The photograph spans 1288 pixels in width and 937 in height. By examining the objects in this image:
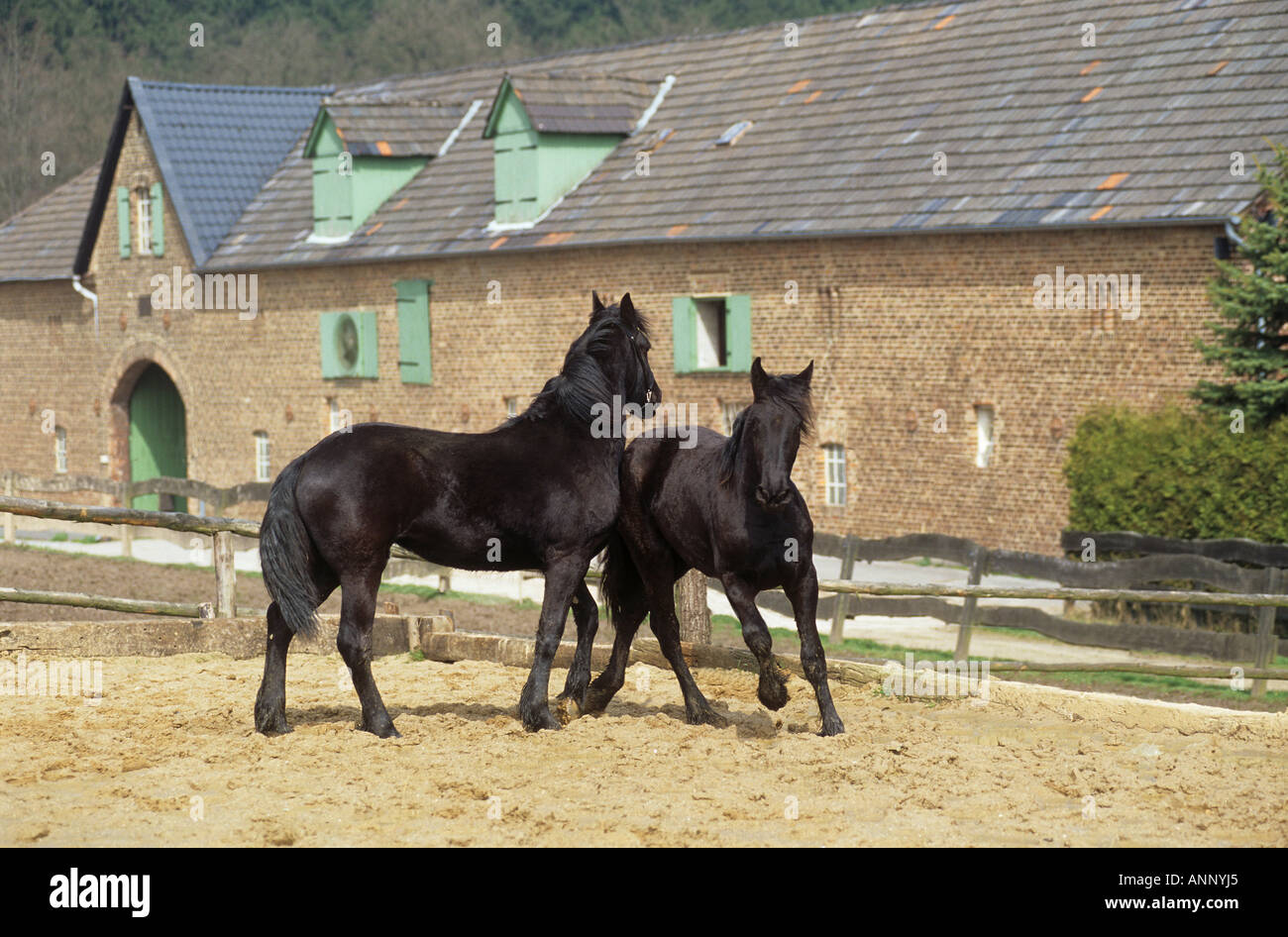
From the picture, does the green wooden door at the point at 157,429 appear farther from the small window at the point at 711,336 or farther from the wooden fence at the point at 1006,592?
the wooden fence at the point at 1006,592

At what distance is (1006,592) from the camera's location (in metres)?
11.5

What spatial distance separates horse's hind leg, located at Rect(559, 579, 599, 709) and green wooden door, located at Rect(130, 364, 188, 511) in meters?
26.5

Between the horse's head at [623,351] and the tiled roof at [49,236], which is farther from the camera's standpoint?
the tiled roof at [49,236]

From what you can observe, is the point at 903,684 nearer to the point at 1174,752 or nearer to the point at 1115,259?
the point at 1174,752

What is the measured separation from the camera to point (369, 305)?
2909 centimetres

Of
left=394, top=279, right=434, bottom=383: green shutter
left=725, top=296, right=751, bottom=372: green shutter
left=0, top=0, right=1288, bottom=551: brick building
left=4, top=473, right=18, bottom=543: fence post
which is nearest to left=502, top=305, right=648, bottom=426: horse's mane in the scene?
left=0, top=0, right=1288, bottom=551: brick building

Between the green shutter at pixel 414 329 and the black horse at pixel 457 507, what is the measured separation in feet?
62.5

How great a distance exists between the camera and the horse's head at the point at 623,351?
9.31m

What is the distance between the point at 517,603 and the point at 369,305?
458 inches

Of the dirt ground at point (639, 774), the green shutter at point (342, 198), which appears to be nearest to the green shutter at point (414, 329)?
the green shutter at point (342, 198)

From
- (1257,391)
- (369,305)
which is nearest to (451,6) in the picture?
(369,305)

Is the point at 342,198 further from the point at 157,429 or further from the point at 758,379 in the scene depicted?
the point at 758,379

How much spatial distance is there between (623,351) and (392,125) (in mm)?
22066

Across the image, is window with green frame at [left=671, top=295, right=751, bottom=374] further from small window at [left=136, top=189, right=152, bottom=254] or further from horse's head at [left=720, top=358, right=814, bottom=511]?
horse's head at [left=720, top=358, right=814, bottom=511]
